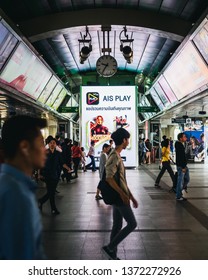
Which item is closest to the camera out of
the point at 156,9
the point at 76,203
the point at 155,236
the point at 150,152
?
the point at 155,236

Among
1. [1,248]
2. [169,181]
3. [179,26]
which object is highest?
[179,26]

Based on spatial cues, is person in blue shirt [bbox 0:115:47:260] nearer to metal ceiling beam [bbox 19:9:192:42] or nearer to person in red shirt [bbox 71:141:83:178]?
metal ceiling beam [bbox 19:9:192:42]

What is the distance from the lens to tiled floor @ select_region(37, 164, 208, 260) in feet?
17.5

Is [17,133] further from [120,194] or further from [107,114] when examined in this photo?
[107,114]

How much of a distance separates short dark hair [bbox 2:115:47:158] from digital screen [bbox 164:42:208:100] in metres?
10.4

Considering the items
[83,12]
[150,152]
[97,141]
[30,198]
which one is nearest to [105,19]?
[83,12]

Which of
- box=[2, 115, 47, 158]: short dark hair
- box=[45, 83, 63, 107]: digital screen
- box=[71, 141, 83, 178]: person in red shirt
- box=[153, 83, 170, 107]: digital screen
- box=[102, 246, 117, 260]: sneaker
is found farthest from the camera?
box=[45, 83, 63, 107]: digital screen

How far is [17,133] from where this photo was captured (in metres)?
1.99

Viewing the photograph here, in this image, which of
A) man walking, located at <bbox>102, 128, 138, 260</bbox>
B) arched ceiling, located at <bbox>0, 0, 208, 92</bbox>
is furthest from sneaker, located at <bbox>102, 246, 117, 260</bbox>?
arched ceiling, located at <bbox>0, 0, 208, 92</bbox>

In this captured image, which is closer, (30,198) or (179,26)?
(30,198)

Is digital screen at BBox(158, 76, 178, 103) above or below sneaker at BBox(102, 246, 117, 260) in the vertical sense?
above

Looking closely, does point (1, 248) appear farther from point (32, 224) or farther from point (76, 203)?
point (76, 203)

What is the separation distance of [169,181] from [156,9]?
6077 mm

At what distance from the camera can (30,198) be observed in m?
A: 1.84
